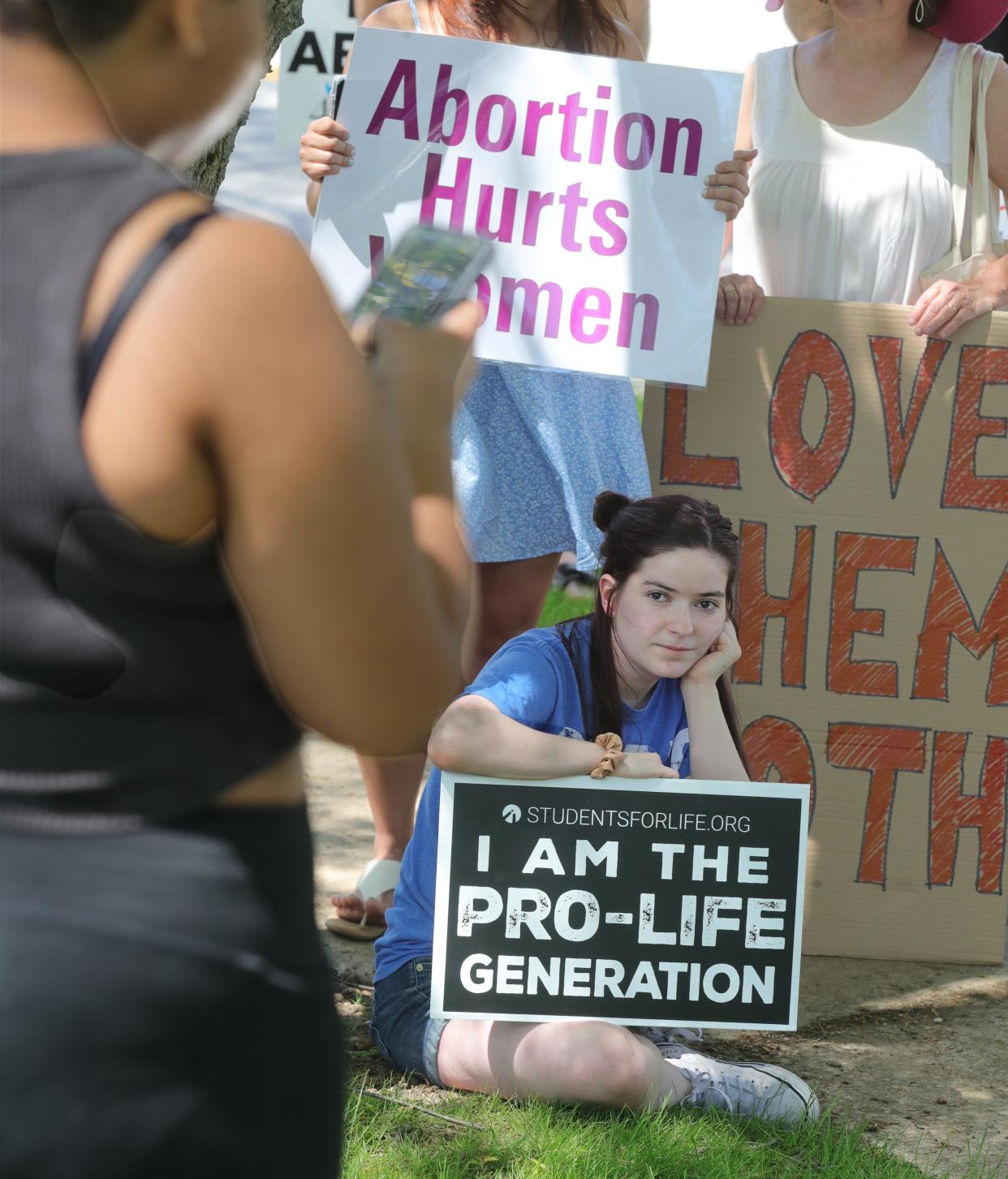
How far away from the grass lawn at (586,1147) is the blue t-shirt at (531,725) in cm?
30

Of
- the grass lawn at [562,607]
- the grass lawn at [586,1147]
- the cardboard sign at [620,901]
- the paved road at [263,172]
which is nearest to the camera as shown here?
the grass lawn at [586,1147]

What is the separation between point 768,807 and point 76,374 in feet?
6.07

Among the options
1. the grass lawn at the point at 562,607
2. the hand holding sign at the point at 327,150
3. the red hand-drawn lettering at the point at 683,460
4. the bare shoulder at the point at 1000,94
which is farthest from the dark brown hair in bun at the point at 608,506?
the grass lawn at the point at 562,607

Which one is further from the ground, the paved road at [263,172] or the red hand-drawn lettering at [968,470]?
the paved road at [263,172]

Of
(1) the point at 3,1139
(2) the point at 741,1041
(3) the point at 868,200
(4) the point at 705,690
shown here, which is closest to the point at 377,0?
(3) the point at 868,200

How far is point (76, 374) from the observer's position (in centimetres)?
84

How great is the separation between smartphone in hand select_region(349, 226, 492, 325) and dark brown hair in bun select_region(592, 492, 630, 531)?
1719 millimetres

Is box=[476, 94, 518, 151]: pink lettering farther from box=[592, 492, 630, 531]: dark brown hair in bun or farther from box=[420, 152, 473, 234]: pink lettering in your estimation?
box=[592, 492, 630, 531]: dark brown hair in bun

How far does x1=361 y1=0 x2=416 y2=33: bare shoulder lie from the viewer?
3037 mm

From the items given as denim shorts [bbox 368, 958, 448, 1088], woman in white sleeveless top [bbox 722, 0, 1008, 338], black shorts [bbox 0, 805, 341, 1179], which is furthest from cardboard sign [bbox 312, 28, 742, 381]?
black shorts [bbox 0, 805, 341, 1179]

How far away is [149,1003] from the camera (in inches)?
35.3

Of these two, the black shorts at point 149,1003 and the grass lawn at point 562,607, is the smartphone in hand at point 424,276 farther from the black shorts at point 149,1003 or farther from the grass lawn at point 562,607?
the grass lawn at point 562,607

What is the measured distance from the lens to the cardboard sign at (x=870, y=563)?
321 cm

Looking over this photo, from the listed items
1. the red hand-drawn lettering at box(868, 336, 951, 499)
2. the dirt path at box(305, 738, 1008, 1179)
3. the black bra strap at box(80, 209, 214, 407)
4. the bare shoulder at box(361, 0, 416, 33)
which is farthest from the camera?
the red hand-drawn lettering at box(868, 336, 951, 499)
